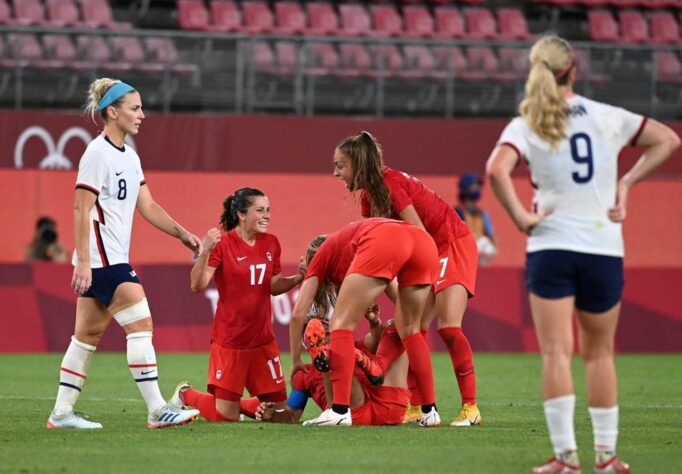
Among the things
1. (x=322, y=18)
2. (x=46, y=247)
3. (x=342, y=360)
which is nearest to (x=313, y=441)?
(x=342, y=360)

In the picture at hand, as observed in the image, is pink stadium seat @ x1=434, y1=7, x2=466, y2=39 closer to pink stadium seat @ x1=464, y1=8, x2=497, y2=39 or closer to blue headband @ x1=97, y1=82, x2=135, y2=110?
pink stadium seat @ x1=464, y1=8, x2=497, y2=39

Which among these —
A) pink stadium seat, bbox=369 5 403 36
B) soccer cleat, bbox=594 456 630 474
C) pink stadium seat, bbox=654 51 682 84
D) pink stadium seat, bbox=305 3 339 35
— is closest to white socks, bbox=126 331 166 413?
soccer cleat, bbox=594 456 630 474

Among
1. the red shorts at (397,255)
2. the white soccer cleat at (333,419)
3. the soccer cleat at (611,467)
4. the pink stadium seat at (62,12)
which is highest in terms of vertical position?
the pink stadium seat at (62,12)

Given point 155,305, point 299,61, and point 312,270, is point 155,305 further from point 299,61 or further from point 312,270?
point 312,270

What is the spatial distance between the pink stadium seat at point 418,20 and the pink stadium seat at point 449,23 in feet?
0.45

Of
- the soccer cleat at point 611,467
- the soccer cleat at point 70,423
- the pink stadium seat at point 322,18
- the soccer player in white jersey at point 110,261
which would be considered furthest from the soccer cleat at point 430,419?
the pink stadium seat at point 322,18

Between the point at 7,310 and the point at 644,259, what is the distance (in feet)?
28.8

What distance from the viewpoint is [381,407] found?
8992mm

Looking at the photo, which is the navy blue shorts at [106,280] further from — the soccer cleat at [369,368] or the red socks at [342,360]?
the soccer cleat at [369,368]

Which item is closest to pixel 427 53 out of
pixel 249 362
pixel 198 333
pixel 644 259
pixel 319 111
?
pixel 319 111

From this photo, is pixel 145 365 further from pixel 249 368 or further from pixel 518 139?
pixel 518 139

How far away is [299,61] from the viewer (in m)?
18.8

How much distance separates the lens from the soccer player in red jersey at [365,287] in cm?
854

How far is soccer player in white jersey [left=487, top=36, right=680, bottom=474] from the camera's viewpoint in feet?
21.4
